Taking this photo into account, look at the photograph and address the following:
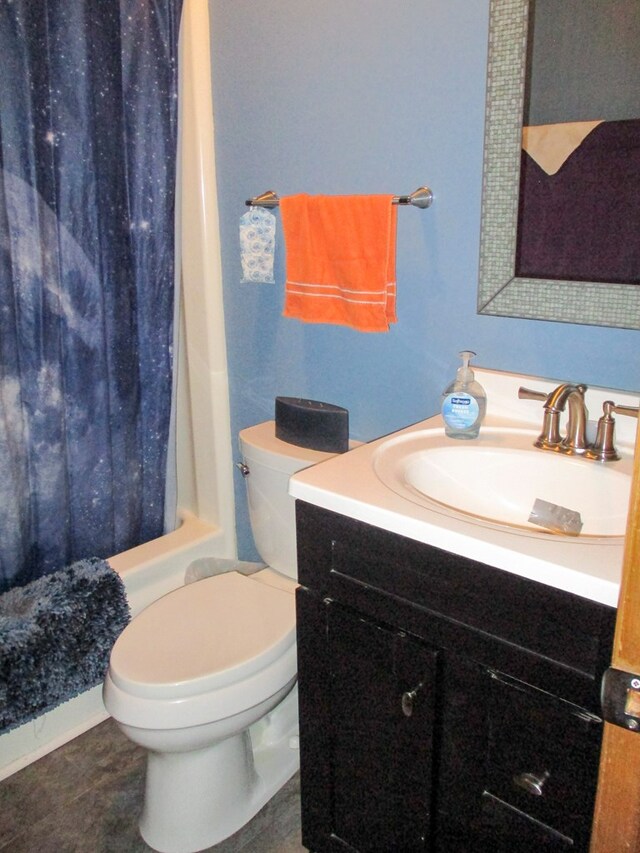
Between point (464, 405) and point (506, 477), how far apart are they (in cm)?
15

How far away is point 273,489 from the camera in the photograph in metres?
1.67

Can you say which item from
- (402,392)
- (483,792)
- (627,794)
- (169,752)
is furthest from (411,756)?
(402,392)

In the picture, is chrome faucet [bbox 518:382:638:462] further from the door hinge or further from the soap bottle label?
the door hinge

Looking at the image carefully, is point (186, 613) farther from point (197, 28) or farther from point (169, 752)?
point (197, 28)

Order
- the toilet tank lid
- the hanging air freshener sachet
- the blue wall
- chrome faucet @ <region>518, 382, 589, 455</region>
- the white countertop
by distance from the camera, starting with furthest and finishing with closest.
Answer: the hanging air freshener sachet → the toilet tank lid → the blue wall → chrome faucet @ <region>518, 382, 589, 455</region> → the white countertop

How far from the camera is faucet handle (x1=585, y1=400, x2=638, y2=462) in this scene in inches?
47.3

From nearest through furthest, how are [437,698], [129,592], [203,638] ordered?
[437,698]
[203,638]
[129,592]

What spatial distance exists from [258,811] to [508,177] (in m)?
1.43

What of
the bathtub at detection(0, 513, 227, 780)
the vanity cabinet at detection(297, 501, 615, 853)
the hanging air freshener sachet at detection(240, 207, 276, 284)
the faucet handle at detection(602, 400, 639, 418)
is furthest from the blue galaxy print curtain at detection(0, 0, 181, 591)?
the faucet handle at detection(602, 400, 639, 418)

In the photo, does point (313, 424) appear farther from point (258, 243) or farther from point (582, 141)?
point (582, 141)

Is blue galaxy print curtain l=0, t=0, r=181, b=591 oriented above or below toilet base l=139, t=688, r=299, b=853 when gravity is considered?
above

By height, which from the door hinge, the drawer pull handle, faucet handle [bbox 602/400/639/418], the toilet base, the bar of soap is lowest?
the toilet base

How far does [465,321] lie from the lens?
57.3 inches

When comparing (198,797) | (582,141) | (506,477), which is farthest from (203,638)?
(582,141)
